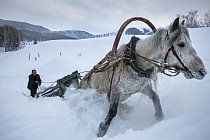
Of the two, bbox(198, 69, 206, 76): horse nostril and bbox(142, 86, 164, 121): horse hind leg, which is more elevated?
bbox(198, 69, 206, 76): horse nostril

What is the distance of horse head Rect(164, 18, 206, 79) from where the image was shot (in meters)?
3.32

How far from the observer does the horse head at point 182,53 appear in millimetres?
3318

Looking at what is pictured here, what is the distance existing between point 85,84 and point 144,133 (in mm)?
2671

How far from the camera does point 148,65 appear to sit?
13.6 ft

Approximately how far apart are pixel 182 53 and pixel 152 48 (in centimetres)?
69

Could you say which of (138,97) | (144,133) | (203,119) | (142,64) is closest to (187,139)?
(203,119)

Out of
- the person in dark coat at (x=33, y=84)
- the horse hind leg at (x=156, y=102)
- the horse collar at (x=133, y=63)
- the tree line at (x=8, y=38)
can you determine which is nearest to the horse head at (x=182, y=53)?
the horse collar at (x=133, y=63)

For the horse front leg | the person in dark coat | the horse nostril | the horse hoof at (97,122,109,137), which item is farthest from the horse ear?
the person in dark coat

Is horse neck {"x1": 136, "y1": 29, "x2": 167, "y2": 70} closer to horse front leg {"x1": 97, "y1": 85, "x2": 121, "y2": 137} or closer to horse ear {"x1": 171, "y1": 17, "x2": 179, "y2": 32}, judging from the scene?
horse ear {"x1": 171, "y1": 17, "x2": 179, "y2": 32}

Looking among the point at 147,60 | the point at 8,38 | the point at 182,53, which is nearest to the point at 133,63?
the point at 147,60

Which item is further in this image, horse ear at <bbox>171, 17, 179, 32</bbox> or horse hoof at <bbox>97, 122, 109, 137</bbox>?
horse hoof at <bbox>97, 122, 109, 137</bbox>

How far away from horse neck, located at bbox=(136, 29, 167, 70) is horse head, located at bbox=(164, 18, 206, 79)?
0.47ft

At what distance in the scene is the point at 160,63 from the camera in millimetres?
3887

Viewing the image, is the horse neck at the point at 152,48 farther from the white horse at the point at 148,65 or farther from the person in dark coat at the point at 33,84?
the person in dark coat at the point at 33,84
